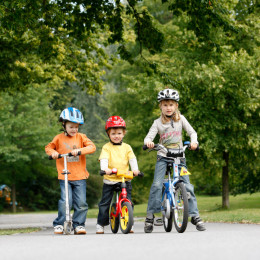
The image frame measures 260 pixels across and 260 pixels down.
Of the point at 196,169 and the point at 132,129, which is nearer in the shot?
the point at 196,169

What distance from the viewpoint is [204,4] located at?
12.5 m

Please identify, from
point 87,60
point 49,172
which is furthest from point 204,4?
point 49,172

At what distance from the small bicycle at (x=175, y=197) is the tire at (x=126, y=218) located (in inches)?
19.9

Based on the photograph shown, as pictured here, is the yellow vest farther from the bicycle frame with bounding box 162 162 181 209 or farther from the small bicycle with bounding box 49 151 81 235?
the bicycle frame with bounding box 162 162 181 209

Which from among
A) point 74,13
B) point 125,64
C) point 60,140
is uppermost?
point 125,64

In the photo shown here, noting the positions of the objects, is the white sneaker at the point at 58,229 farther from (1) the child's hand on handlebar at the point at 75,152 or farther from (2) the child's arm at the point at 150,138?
(2) the child's arm at the point at 150,138

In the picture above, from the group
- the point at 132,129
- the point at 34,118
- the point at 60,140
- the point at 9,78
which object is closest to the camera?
the point at 60,140

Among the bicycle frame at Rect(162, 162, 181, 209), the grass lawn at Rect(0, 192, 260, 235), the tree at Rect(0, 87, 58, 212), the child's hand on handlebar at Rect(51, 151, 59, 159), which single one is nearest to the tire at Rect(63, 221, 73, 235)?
the child's hand on handlebar at Rect(51, 151, 59, 159)

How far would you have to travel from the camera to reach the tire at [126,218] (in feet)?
25.6

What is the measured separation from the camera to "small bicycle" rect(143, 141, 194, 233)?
24.7 feet

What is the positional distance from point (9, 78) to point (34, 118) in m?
18.4

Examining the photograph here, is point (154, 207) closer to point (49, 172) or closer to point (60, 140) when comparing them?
point (60, 140)

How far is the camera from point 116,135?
8.59 meters

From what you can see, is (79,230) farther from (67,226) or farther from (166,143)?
(166,143)
